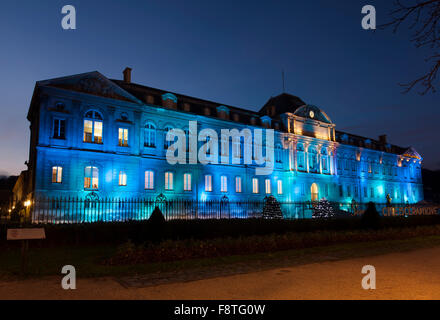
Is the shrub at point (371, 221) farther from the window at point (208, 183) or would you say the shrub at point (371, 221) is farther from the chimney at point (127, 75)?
the chimney at point (127, 75)

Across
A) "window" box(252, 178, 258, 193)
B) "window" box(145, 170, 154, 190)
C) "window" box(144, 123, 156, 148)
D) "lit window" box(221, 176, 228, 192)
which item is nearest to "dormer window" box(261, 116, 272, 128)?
"window" box(252, 178, 258, 193)

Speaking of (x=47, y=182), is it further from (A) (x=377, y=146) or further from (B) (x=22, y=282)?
(A) (x=377, y=146)

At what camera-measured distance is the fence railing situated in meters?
19.5

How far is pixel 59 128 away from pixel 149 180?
27.4 ft

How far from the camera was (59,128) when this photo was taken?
2541 cm

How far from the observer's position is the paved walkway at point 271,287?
22.3 ft

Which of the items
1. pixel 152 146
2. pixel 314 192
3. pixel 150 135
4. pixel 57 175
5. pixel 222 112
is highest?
pixel 222 112

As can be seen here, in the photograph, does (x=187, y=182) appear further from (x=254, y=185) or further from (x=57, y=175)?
(x=57, y=175)

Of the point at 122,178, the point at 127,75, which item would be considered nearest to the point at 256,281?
the point at 122,178

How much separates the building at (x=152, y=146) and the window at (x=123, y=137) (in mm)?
84

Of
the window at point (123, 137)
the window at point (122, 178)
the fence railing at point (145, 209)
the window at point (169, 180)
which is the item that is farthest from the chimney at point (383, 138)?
the window at point (122, 178)
